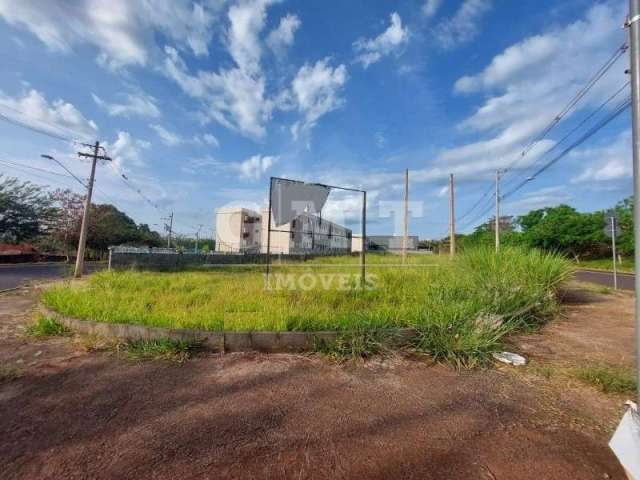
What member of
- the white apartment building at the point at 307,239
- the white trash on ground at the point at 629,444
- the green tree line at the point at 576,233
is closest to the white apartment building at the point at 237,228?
the white apartment building at the point at 307,239

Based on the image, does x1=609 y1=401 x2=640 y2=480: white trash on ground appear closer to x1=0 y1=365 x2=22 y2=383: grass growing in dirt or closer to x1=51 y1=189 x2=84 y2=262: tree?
x1=0 y1=365 x2=22 y2=383: grass growing in dirt

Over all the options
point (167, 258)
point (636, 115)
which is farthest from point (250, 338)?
point (167, 258)

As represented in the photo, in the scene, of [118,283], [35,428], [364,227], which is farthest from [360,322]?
[118,283]

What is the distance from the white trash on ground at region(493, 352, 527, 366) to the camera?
2.83 metres

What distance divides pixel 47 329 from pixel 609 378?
612 centimetres

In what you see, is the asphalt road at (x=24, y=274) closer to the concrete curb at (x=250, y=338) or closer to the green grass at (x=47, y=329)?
the green grass at (x=47, y=329)

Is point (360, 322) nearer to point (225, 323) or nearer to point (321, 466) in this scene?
point (225, 323)

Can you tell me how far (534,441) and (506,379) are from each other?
3.03 feet

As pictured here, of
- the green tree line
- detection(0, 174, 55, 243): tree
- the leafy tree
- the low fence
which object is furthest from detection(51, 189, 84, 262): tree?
the leafy tree

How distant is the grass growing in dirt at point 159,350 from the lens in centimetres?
283

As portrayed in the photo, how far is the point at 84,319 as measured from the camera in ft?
11.7

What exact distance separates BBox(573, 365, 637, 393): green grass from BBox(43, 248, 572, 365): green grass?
74cm

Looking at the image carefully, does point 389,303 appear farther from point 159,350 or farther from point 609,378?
point 159,350

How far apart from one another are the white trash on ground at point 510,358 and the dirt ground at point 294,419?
0.09 metres
